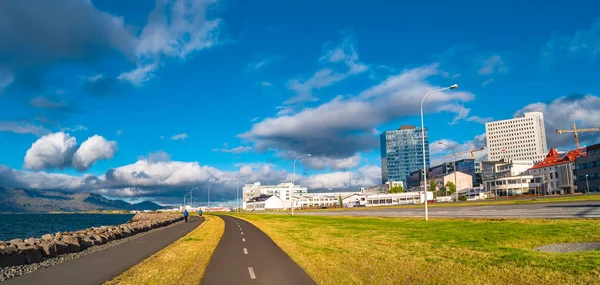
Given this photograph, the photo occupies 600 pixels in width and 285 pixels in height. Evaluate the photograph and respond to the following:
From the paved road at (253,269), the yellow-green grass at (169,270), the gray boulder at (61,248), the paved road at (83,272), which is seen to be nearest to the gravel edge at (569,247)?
the paved road at (253,269)

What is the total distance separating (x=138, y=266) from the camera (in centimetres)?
1603

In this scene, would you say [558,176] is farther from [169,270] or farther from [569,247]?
[169,270]

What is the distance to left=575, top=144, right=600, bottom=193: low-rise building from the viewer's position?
117 m

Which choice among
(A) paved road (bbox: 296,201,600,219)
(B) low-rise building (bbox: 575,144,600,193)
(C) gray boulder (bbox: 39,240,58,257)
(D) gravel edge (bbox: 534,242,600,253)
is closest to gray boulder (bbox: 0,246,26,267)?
(C) gray boulder (bbox: 39,240,58,257)

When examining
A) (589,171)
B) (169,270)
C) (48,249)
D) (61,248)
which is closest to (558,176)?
(589,171)

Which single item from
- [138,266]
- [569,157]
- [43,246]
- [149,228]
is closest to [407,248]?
[138,266]

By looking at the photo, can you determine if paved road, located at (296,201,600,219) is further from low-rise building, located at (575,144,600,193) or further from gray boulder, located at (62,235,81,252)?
low-rise building, located at (575,144,600,193)

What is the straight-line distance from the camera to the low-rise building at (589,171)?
4614 inches

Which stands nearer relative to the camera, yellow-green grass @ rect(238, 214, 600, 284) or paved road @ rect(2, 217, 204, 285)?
yellow-green grass @ rect(238, 214, 600, 284)

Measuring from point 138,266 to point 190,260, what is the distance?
82.3 inches

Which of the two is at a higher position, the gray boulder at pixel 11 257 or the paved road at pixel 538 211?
the paved road at pixel 538 211

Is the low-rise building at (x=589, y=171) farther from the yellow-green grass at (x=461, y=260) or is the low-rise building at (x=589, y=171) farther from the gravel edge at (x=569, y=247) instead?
the gravel edge at (x=569, y=247)

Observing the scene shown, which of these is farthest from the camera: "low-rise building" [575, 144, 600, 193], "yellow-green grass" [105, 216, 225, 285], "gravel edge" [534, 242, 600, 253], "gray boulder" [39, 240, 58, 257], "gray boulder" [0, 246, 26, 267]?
"low-rise building" [575, 144, 600, 193]

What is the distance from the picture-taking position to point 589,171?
12012 centimetres
